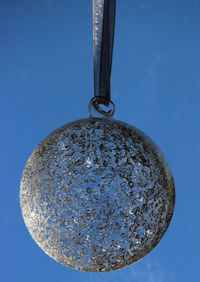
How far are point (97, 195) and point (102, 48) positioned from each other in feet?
1.45

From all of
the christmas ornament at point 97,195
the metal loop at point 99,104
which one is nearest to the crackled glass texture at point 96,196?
the christmas ornament at point 97,195

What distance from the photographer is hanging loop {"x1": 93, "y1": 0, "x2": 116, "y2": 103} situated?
3.35 feet

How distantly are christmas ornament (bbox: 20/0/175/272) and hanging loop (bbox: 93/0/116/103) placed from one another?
0.15 m

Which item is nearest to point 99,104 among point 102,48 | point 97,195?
point 102,48

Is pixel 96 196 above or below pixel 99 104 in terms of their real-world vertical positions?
below

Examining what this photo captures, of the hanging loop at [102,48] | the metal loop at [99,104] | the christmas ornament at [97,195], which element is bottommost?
the christmas ornament at [97,195]

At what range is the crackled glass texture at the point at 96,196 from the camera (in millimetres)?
797

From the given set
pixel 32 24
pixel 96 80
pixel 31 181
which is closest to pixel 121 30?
pixel 32 24

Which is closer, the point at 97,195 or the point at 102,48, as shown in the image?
the point at 97,195

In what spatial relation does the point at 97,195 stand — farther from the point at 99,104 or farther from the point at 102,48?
the point at 102,48

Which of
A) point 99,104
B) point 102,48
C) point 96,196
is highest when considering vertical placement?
point 102,48

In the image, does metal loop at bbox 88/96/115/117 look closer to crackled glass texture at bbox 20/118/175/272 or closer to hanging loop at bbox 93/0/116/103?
hanging loop at bbox 93/0/116/103

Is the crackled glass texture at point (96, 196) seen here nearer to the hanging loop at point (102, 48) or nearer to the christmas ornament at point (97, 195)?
the christmas ornament at point (97, 195)

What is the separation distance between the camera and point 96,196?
794mm
